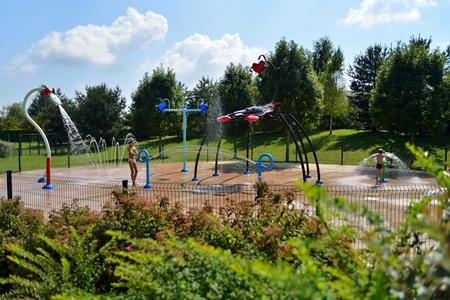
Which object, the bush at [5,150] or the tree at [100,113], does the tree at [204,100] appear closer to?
the tree at [100,113]

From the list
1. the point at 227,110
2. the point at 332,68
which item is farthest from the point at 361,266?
the point at 332,68

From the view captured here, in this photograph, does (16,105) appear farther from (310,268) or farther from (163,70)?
(310,268)

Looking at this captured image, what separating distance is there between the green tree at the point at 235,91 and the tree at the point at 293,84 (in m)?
2.51

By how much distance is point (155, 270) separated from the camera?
3314 mm

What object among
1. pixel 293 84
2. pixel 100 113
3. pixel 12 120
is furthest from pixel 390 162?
pixel 12 120

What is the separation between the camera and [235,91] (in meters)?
24.9

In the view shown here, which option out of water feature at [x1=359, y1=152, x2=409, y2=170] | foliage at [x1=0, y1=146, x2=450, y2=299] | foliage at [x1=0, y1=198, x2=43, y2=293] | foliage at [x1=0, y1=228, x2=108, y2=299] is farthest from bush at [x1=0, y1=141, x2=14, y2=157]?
foliage at [x1=0, y1=228, x2=108, y2=299]

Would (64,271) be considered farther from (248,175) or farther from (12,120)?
(12,120)

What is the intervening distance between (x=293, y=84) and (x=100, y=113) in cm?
1871

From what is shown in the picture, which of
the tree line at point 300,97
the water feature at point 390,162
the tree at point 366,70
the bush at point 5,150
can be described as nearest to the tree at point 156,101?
the tree line at point 300,97

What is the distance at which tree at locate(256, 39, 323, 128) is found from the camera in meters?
21.7

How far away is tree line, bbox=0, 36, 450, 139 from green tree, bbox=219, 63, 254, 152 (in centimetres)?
1

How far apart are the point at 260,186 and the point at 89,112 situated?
30160 mm

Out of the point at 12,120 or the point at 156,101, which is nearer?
the point at 156,101
